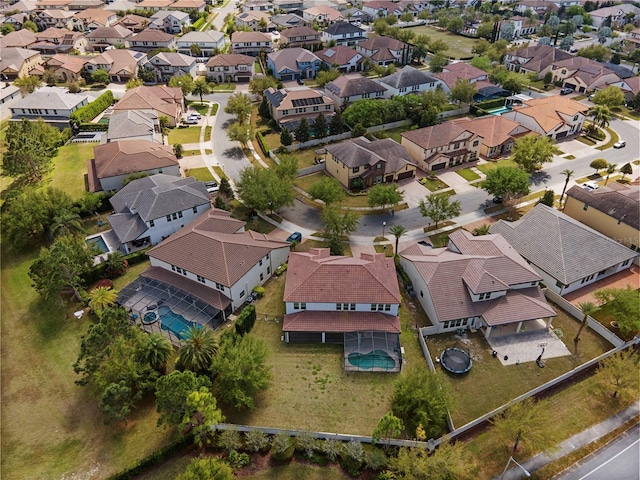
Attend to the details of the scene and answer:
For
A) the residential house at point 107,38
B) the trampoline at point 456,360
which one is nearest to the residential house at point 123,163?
the trampoline at point 456,360

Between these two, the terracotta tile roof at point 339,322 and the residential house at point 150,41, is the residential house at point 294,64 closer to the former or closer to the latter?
the residential house at point 150,41

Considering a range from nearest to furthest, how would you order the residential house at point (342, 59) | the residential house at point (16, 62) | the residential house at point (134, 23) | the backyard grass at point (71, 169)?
the backyard grass at point (71, 169)
the residential house at point (16, 62)
the residential house at point (342, 59)
the residential house at point (134, 23)

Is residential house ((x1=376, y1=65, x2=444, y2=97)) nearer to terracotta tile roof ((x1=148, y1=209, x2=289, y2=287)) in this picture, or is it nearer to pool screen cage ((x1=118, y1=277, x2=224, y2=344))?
terracotta tile roof ((x1=148, y1=209, x2=289, y2=287))

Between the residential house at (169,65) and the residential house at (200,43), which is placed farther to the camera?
the residential house at (200,43)

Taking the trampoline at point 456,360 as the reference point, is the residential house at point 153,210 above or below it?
above

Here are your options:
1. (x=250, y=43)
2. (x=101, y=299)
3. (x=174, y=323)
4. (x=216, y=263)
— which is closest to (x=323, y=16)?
(x=250, y=43)

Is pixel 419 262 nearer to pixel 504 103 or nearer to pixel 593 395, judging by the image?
pixel 593 395

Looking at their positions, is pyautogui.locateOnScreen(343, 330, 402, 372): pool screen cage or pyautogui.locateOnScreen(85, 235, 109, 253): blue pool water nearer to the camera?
pyautogui.locateOnScreen(343, 330, 402, 372): pool screen cage

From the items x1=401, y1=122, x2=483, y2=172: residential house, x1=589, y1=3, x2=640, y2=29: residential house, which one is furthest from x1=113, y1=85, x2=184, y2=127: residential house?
x1=589, y1=3, x2=640, y2=29: residential house
